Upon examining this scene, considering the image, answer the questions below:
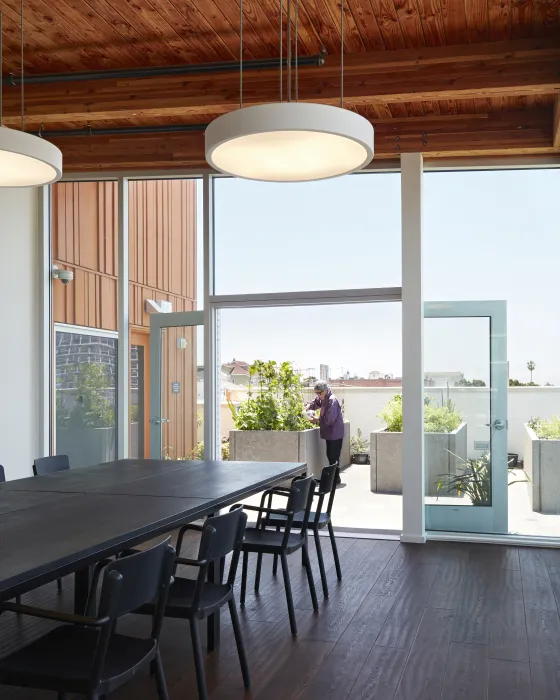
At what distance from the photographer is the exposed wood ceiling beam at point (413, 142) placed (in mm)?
6492

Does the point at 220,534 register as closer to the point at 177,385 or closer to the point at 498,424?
the point at 498,424

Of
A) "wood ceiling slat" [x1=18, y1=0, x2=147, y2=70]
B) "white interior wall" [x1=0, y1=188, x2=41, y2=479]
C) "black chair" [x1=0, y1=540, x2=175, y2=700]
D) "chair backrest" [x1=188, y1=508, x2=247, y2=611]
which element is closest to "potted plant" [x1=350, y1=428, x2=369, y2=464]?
"white interior wall" [x1=0, y1=188, x2=41, y2=479]

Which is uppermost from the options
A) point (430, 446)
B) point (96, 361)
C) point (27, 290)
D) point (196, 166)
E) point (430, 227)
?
point (196, 166)

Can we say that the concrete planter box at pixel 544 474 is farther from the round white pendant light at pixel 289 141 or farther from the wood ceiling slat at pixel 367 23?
the round white pendant light at pixel 289 141

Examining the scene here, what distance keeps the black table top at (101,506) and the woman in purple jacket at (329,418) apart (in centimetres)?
224

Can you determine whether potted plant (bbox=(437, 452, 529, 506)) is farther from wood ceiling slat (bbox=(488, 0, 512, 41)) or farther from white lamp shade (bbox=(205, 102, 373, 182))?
white lamp shade (bbox=(205, 102, 373, 182))

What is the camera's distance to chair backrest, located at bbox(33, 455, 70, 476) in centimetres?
527

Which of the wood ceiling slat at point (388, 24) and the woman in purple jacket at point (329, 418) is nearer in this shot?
the wood ceiling slat at point (388, 24)

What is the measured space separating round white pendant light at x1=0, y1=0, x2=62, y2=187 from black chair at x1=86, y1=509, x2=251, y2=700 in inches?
80.1

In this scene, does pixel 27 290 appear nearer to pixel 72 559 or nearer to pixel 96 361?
pixel 96 361

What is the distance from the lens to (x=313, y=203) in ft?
24.0

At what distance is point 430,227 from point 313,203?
1.12 meters

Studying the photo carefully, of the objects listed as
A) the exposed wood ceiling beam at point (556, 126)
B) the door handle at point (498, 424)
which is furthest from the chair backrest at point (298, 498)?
the exposed wood ceiling beam at point (556, 126)

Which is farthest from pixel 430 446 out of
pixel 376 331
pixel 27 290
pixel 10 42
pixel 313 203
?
pixel 10 42
